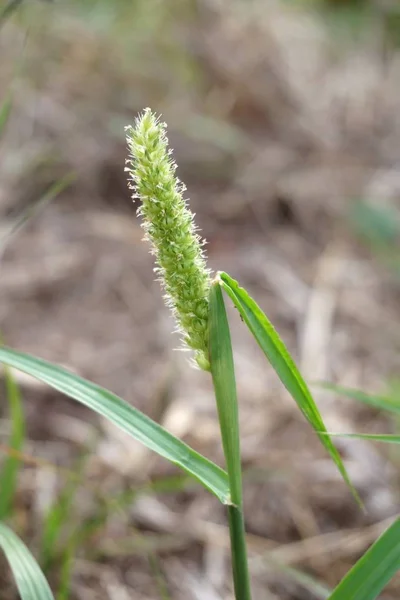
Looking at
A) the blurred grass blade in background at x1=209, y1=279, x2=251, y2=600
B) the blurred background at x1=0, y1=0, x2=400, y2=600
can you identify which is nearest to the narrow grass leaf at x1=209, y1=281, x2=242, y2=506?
the blurred grass blade in background at x1=209, y1=279, x2=251, y2=600

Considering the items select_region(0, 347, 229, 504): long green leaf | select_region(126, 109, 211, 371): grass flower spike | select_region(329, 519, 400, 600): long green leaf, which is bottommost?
select_region(329, 519, 400, 600): long green leaf

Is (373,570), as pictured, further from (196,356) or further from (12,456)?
(12,456)

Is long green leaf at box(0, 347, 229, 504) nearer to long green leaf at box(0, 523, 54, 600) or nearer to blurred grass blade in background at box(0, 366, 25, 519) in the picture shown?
long green leaf at box(0, 523, 54, 600)

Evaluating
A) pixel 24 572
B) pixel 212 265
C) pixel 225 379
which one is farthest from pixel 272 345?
pixel 212 265

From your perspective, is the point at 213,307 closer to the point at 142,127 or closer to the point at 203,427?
the point at 142,127

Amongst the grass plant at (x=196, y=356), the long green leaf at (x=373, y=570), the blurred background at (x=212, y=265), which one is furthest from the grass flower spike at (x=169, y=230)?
the blurred background at (x=212, y=265)

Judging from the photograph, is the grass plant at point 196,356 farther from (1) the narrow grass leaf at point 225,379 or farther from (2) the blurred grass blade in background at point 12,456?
(2) the blurred grass blade in background at point 12,456
